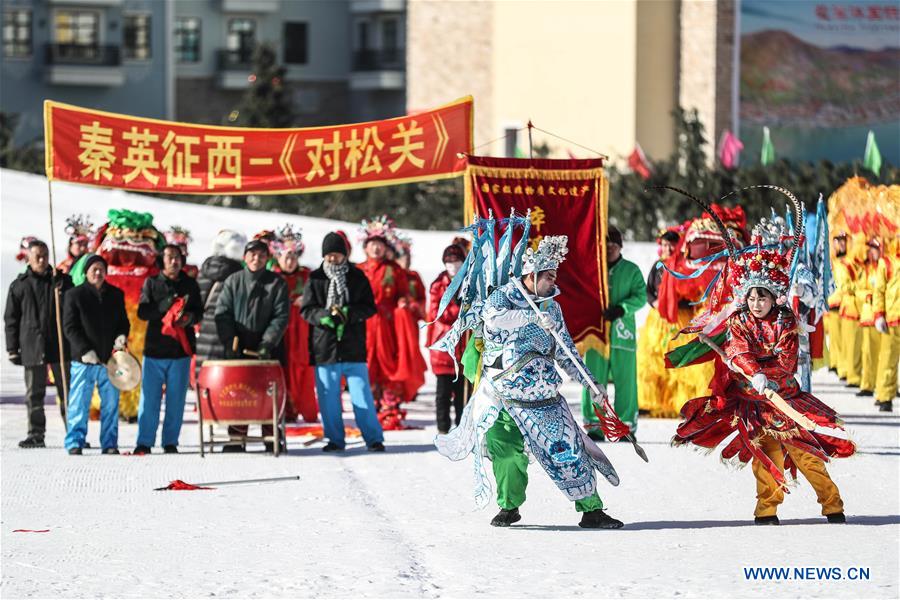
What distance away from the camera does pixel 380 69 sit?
6562cm

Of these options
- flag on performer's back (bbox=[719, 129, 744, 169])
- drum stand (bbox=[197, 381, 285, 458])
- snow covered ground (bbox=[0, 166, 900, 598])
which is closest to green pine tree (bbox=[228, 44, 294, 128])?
flag on performer's back (bbox=[719, 129, 744, 169])

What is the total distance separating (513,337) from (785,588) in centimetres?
249

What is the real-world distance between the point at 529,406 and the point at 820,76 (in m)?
34.6

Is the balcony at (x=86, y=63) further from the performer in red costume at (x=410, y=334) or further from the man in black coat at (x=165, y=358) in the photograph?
the man in black coat at (x=165, y=358)

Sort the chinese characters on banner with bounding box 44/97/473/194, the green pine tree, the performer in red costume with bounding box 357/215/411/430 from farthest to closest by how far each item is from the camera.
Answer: the green pine tree < the performer in red costume with bounding box 357/215/411/430 < the chinese characters on banner with bounding box 44/97/473/194

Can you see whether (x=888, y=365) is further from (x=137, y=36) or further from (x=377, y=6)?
(x=377, y=6)

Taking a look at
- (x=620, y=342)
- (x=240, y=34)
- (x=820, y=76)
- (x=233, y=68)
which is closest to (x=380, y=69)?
(x=233, y=68)

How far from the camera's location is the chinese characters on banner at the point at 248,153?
50.4 feet

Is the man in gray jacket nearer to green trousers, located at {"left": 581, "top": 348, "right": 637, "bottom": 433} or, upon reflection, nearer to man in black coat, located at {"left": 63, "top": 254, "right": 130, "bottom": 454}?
man in black coat, located at {"left": 63, "top": 254, "right": 130, "bottom": 454}

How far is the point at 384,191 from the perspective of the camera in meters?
33.0

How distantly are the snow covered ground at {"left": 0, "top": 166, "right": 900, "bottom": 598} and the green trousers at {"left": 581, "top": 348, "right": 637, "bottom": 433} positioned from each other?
31 cm

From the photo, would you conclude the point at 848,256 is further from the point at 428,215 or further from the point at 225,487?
the point at 428,215

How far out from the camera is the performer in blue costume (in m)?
10.8

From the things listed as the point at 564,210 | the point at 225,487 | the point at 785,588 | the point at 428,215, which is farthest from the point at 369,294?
the point at 428,215
